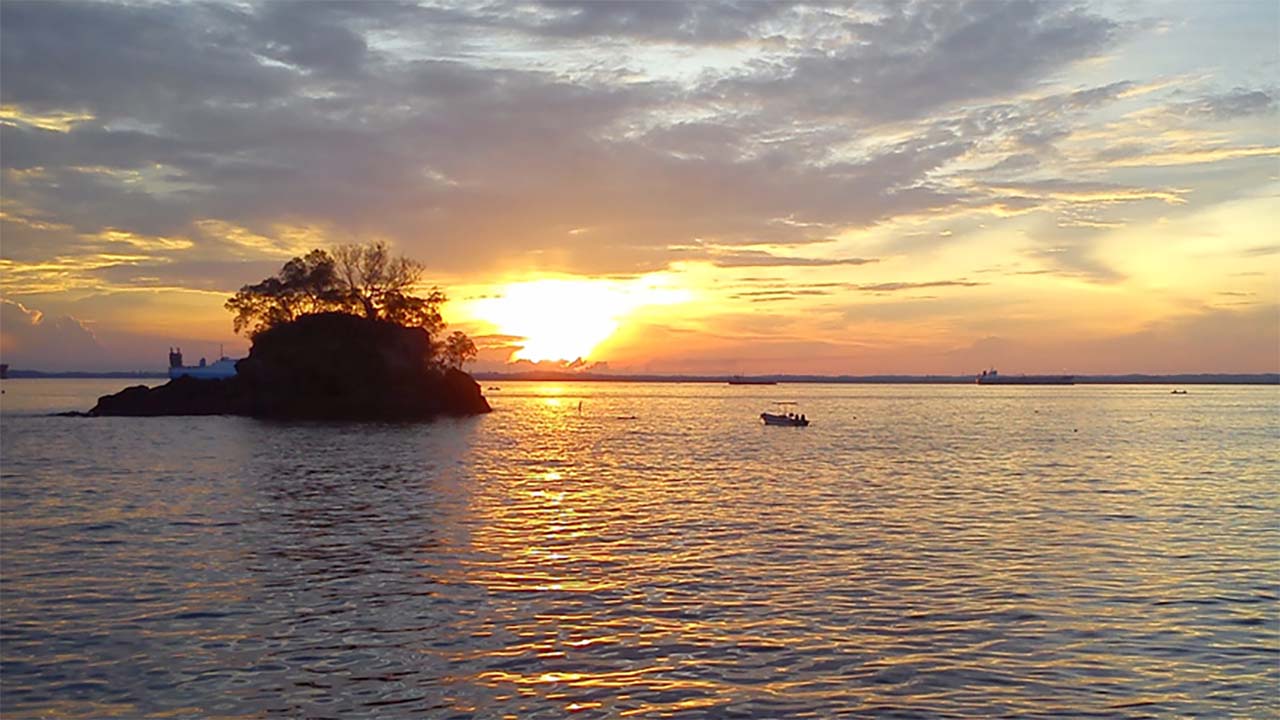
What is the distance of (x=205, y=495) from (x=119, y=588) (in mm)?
19937

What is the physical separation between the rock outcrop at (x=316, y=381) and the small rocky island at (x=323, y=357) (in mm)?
117

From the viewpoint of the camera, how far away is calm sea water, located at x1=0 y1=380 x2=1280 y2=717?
16281 mm

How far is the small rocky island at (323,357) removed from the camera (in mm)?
113812

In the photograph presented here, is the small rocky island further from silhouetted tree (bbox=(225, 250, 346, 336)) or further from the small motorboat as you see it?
the small motorboat

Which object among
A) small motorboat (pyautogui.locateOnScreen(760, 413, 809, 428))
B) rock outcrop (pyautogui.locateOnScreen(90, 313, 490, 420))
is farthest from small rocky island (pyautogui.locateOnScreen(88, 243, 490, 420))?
small motorboat (pyautogui.locateOnScreen(760, 413, 809, 428))

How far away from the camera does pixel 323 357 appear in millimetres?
112312

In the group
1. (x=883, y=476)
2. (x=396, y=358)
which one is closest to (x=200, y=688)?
(x=883, y=476)

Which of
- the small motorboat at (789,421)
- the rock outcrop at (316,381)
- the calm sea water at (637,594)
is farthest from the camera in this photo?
the rock outcrop at (316,381)

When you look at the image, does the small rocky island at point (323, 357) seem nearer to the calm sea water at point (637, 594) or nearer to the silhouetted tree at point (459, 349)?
the silhouetted tree at point (459, 349)

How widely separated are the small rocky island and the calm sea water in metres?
62.6

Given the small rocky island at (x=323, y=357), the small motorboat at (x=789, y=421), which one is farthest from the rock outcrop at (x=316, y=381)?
the small motorboat at (x=789, y=421)

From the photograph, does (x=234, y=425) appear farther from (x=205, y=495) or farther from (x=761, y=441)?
(x=205, y=495)

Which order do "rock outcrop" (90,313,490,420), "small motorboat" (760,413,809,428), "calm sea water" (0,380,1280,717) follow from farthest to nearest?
"rock outcrop" (90,313,490,420), "small motorboat" (760,413,809,428), "calm sea water" (0,380,1280,717)

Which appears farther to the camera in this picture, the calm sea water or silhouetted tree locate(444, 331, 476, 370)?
silhouetted tree locate(444, 331, 476, 370)
